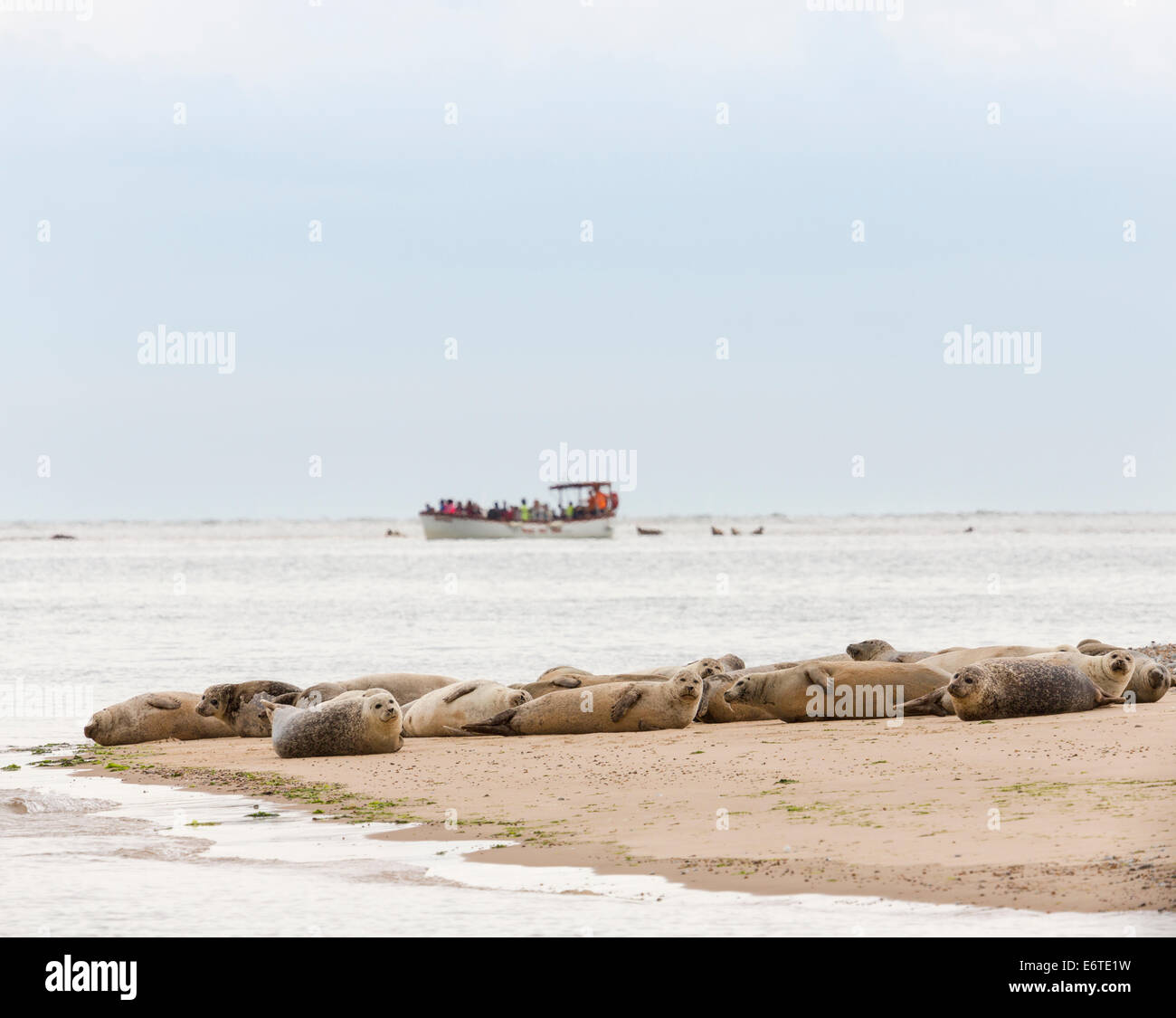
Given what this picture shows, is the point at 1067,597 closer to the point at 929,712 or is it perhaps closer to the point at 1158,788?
the point at 929,712

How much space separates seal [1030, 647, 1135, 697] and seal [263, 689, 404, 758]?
231 inches

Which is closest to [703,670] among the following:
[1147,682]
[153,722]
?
[1147,682]

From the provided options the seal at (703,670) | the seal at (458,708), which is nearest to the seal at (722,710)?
the seal at (703,670)

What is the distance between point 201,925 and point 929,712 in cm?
872

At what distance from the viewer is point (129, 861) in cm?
766

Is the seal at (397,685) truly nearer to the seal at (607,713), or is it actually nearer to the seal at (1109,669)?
the seal at (607,713)

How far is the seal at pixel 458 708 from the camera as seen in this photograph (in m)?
14.1

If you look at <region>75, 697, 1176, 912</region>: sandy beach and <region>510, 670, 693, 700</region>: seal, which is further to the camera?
<region>510, 670, 693, 700</region>: seal

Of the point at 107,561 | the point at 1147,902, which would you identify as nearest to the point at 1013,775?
the point at 1147,902

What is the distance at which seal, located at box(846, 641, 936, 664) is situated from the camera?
54.3 ft

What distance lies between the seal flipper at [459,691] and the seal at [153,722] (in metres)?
2.36

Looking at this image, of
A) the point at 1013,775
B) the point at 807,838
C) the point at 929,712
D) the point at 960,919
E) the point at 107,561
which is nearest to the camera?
the point at 960,919

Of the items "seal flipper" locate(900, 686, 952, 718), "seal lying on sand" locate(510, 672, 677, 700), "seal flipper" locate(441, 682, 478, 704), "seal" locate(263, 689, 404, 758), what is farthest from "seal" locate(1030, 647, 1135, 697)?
"seal" locate(263, 689, 404, 758)

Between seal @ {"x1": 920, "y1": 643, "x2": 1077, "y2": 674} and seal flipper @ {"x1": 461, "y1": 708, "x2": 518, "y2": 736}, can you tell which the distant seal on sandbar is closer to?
seal flipper @ {"x1": 461, "y1": 708, "x2": 518, "y2": 736}
